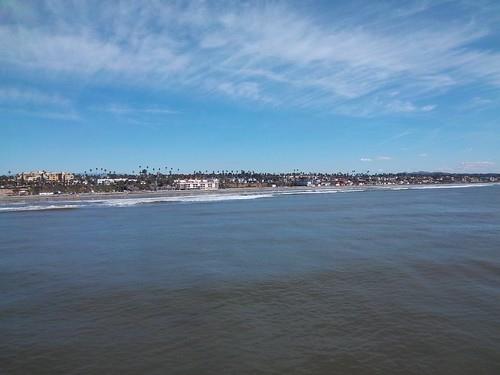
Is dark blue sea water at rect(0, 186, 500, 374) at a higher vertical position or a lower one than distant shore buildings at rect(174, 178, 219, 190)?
lower

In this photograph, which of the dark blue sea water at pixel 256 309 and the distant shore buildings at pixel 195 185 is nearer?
the dark blue sea water at pixel 256 309

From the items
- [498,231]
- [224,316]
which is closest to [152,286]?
[224,316]

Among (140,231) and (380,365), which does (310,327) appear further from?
(140,231)

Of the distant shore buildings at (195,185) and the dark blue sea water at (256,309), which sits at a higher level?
the distant shore buildings at (195,185)

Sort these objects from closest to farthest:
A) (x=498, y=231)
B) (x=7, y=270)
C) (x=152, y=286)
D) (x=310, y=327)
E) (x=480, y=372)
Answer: (x=480, y=372), (x=310, y=327), (x=152, y=286), (x=7, y=270), (x=498, y=231)

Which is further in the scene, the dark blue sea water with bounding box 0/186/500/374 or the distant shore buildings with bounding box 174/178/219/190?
the distant shore buildings with bounding box 174/178/219/190

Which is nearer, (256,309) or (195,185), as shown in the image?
(256,309)

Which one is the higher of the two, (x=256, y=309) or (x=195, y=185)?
(x=195, y=185)

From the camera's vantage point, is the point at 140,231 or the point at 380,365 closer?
the point at 380,365
